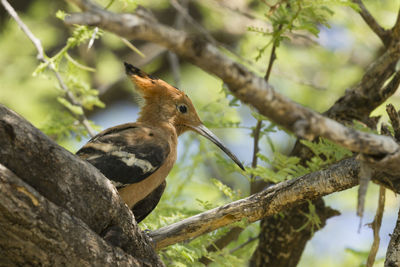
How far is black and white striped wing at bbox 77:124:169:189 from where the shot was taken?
3.68 m

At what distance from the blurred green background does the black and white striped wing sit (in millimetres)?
692

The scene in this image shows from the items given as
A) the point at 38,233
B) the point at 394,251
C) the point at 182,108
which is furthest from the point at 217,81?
the point at 38,233

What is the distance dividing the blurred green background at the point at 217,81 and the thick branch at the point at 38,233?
5.91 feet

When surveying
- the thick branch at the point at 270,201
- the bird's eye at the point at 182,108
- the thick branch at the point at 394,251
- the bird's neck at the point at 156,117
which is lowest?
the thick branch at the point at 394,251

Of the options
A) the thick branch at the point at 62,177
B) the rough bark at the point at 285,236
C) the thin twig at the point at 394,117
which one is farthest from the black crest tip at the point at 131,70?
the thin twig at the point at 394,117

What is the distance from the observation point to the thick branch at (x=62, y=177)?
2.52 m

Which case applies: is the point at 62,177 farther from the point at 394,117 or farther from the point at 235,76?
the point at 394,117

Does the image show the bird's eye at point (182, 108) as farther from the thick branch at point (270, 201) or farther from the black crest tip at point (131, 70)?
the thick branch at point (270, 201)

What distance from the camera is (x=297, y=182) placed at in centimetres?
318

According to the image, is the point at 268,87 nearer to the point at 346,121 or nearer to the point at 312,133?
the point at 312,133

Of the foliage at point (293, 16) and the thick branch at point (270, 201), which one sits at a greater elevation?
the foliage at point (293, 16)

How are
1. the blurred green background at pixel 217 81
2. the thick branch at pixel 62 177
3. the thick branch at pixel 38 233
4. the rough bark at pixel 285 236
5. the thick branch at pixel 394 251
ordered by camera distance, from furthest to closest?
the blurred green background at pixel 217 81, the rough bark at pixel 285 236, the thick branch at pixel 394 251, the thick branch at pixel 62 177, the thick branch at pixel 38 233

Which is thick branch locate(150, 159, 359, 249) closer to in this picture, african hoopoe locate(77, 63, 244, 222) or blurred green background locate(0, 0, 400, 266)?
african hoopoe locate(77, 63, 244, 222)

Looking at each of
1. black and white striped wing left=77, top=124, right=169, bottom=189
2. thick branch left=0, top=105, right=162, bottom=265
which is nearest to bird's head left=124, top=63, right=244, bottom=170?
black and white striped wing left=77, top=124, right=169, bottom=189
